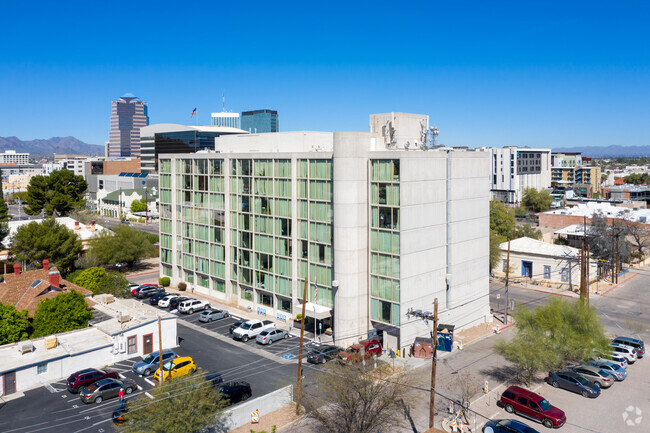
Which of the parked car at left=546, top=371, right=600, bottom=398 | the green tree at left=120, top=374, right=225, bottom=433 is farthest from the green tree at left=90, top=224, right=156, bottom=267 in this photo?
the parked car at left=546, top=371, right=600, bottom=398

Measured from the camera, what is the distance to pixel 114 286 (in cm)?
5375

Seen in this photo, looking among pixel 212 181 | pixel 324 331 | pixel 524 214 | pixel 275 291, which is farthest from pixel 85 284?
pixel 524 214

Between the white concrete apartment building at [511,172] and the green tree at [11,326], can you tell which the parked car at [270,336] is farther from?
the white concrete apartment building at [511,172]

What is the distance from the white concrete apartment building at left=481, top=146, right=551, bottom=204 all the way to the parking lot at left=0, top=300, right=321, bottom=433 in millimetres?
124683

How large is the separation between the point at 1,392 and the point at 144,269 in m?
42.2

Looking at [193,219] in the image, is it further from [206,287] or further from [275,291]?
[275,291]

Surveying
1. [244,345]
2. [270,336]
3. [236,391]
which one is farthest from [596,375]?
[244,345]

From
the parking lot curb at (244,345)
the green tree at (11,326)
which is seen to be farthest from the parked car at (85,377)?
the parking lot curb at (244,345)

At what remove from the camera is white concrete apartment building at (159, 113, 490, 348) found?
40906 mm

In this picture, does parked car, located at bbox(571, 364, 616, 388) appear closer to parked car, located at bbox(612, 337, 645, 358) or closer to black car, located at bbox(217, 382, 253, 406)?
parked car, located at bbox(612, 337, 645, 358)

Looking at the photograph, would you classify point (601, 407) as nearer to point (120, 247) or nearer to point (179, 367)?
point (179, 367)

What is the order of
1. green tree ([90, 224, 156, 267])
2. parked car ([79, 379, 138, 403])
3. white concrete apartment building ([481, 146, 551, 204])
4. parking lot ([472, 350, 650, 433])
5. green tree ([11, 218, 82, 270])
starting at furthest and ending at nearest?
white concrete apartment building ([481, 146, 551, 204])
green tree ([90, 224, 156, 267])
green tree ([11, 218, 82, 270])
parked car ([79, 379, 138, 403])
parking lot ([472, 350, 650, 433])

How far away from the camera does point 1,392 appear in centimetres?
3344

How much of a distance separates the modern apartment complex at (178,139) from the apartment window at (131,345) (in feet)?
432
